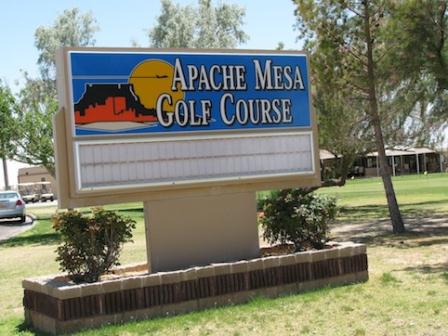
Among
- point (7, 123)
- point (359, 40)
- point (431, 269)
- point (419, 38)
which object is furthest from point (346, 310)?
point (7, 123)

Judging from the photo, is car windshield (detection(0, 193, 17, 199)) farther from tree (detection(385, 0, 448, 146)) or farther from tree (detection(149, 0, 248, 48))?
tree (detection(385, 0, 448, 146))

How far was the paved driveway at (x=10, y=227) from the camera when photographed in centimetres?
2466

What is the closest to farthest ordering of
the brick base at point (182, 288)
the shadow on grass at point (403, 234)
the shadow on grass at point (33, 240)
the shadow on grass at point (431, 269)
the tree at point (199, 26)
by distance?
the brick base at point (182, 288), the shadow on grass at point (431, 269), the shadow on grass at point (403, 234), the shadow on grass at point (33, 240), the tree at point (199, 26)

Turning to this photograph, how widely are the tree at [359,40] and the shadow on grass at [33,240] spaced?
31.1 ft

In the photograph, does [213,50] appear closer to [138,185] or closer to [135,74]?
[135,74]

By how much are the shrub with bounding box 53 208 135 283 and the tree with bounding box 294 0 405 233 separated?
31.7 ft

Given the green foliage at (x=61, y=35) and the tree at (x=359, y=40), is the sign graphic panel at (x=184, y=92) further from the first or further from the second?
the green foliage at (x=61, y=35)

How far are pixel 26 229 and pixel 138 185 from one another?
1886 cm

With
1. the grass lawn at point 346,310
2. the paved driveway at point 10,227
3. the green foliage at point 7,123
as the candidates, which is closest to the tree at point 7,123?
the green foliage at point 7,123

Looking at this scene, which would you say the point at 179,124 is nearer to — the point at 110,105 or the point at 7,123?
the point at 110,105

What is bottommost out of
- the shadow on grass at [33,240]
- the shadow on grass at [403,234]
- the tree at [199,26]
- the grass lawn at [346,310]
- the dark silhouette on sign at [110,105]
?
the grass lawn at [346,310]

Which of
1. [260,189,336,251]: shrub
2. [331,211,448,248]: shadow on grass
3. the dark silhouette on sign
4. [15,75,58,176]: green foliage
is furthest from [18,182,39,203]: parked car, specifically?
the dark silhouette on sign

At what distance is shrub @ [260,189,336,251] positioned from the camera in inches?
396

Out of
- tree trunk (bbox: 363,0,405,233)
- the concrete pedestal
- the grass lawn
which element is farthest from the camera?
tree trunk (bbox: 363,0,405,233)
